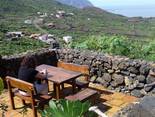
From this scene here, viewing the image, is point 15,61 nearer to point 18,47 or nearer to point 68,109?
point 68,109

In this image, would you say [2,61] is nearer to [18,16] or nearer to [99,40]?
[99,40]

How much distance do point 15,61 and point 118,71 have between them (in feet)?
7.28

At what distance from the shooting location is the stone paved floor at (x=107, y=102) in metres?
5.58

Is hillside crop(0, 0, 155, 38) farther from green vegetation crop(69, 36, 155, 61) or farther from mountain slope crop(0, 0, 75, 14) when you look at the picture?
green vegetation crop(69, 36, 155, 61)

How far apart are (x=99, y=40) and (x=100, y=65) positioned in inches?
66.2

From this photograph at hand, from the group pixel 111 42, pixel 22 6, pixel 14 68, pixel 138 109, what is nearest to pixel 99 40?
pixel 111 42

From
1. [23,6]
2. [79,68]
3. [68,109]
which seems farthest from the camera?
[23,6]

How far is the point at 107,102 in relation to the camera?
5973 millimetres

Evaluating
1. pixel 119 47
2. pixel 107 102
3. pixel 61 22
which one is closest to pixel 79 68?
pixel 107 102

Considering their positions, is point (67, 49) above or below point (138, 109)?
below

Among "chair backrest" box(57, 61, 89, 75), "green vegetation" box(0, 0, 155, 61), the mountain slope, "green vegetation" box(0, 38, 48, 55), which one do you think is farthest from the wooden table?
the mountain slope

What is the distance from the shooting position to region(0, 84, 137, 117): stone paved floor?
5.58 metres

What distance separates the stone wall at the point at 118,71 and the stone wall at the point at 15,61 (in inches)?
20.2

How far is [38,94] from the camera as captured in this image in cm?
536
